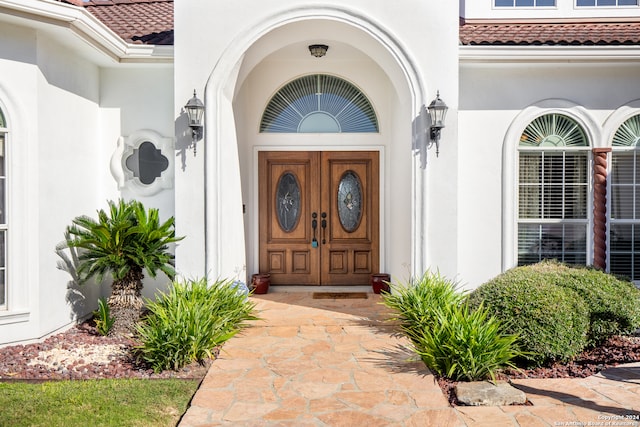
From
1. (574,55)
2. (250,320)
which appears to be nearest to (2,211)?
(250,320)

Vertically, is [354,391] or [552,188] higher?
[552,188]

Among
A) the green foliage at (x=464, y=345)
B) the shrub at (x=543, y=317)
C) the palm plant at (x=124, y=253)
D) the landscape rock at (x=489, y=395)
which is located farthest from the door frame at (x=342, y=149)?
the landscape rock at (x=489, y=395)

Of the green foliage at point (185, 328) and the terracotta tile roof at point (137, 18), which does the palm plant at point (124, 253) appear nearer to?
the green foliage at point (185, 328)

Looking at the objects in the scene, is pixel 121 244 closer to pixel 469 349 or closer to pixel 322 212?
pixel 322 212

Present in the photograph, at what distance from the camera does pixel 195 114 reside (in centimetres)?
704

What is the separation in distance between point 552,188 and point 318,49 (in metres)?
4.61

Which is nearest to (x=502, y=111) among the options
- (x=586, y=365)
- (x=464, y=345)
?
(x=586, y=365)

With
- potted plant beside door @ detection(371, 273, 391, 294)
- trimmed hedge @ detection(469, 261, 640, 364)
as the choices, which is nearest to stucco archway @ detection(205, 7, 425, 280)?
potted plant beside door @ detection(371, 273, 391, 294)

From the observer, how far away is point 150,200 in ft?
26.7

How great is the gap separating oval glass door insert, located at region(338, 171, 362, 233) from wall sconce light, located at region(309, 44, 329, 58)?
2.31 m

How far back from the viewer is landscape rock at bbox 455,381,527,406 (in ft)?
15.0

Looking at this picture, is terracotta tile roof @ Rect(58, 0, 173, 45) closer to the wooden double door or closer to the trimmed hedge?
the wooden double door

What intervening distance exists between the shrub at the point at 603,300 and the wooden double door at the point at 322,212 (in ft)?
12.9

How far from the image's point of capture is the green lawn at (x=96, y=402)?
428cm
